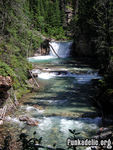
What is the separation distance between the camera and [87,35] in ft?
105

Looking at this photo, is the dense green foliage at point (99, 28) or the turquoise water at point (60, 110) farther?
the dense green foliage at point (99, 28)

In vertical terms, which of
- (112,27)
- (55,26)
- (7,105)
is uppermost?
(55,26)

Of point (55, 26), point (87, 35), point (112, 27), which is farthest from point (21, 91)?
point (55, 26)

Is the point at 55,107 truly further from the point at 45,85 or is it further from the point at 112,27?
the point at 112,27

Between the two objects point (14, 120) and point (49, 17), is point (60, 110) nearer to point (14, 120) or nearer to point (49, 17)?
point (14, 120)

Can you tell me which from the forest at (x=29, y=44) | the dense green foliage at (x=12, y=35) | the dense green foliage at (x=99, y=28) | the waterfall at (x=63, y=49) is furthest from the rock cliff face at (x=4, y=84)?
the waterfall at (x=63, y=49)

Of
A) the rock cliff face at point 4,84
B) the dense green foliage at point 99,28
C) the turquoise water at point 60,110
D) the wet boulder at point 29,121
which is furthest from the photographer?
the dense green foliage at point 99,28

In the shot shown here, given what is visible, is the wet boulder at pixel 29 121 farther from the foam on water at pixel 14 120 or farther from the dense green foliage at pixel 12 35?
the dense green foliage at pixel 12 35

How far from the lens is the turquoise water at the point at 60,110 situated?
8045 millimetres

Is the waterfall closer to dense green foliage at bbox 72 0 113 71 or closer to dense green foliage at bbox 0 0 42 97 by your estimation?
dense green foliage at bbox 72 0 113 71

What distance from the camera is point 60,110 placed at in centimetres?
1060

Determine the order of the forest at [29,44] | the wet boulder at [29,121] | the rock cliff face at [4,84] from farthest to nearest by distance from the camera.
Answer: the forest at [29,44] < the wet boulder at [29,121] < the rock cliff face at [4,84]

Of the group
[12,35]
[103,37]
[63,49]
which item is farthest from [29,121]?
[63,49]

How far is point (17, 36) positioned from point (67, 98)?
5243 mm
